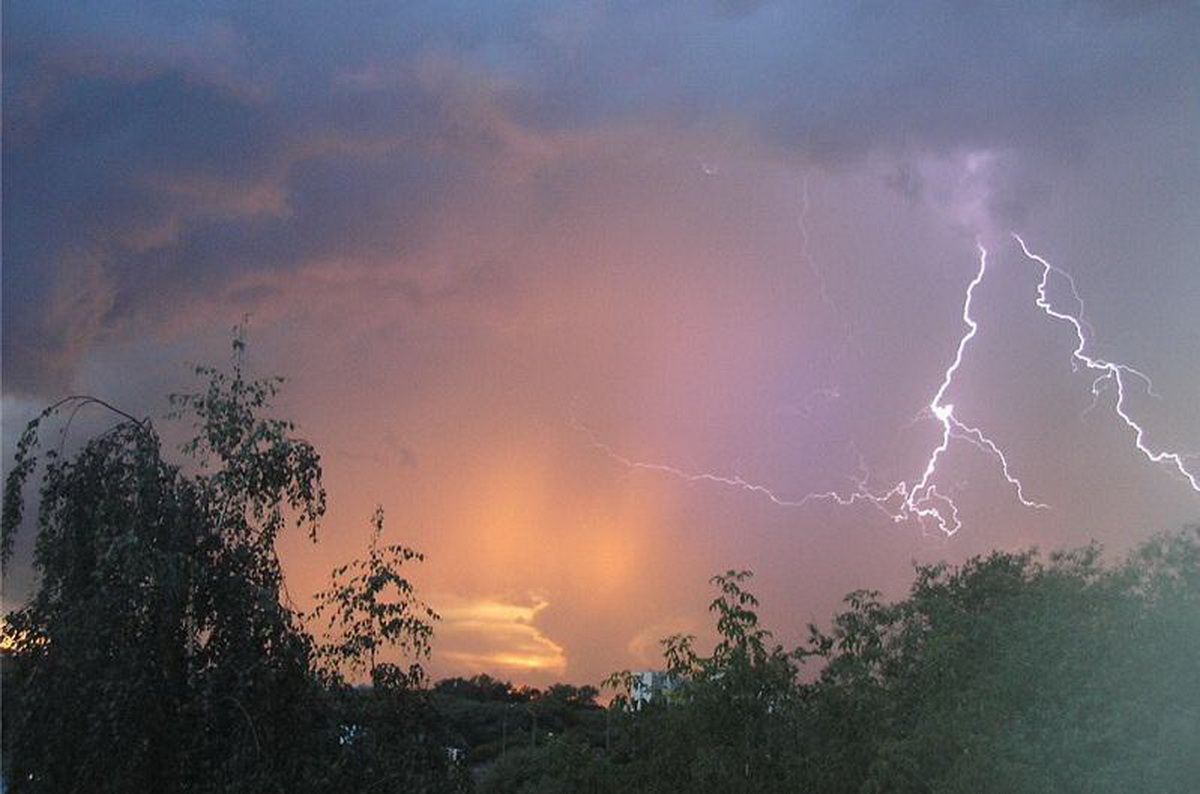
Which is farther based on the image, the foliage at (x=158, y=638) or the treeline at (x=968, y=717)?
the treeline at (x=968, y=717)

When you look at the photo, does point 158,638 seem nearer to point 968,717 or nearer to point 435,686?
point 435,686

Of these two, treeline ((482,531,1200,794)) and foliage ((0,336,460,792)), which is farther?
treeline ((482,531,1200,794))

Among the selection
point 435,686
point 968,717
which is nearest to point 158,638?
point 435,686

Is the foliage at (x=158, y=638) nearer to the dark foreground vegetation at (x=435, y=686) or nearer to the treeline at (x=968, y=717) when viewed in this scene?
the dark foreground vegetation at (x=435, y=686)

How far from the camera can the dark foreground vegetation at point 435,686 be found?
9516 mm

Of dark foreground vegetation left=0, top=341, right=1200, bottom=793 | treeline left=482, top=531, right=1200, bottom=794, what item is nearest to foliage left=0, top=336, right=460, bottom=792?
dark foreground vegetation left=0, top=341, right=1200, bottom=793

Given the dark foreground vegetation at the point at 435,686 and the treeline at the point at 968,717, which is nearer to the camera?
the dark foreground vegetation at the point at 435,686

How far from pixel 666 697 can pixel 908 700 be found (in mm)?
4290

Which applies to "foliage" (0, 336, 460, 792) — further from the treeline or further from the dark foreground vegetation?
the treeline

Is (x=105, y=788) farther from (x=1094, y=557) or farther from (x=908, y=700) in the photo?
(x=1094, y=557)

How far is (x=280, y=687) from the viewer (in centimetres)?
1012

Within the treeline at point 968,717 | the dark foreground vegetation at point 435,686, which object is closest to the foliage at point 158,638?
the dark foreground vegetation at point 435,686

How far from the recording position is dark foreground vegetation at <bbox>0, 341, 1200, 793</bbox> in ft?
31.2

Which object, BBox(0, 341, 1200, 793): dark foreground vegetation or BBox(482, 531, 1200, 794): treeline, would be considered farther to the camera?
BBox(482, 531, 1200, 794): treeline
